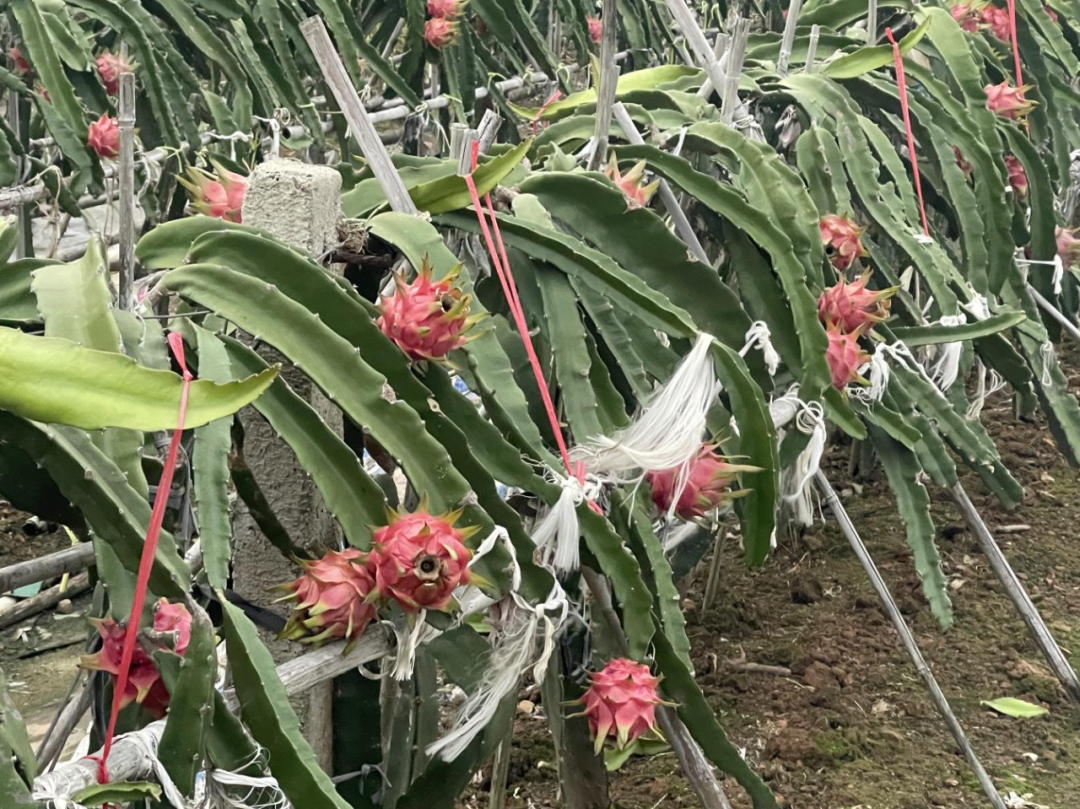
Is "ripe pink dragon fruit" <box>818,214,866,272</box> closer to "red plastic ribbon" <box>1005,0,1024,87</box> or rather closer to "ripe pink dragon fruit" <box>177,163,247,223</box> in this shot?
"ripe pink dragon fruit" <box>177,163,247,223</box>

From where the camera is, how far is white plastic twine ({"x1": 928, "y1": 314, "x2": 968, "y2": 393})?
157 centimetres

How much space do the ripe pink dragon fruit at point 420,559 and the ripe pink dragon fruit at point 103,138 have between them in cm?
127

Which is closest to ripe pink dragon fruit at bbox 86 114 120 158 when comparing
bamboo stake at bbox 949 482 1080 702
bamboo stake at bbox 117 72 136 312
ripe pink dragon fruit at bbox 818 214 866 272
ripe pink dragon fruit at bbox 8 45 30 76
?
ripe pink dragon fruit at bbox 8 45 30 76

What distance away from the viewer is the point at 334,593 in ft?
2.80

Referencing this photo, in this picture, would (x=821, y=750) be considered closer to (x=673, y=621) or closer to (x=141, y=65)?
(x=673, y=621)

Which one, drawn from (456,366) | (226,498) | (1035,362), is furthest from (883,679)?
(226,498)

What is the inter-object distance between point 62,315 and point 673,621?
0.59 meters

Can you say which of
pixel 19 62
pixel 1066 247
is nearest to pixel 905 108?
pixel 1066 247

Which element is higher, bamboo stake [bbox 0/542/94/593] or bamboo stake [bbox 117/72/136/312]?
bamboo stake [bbox 117/72/136/312]

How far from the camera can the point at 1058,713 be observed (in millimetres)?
1925

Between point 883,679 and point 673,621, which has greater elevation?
point 673,621

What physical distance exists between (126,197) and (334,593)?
37 centimetres

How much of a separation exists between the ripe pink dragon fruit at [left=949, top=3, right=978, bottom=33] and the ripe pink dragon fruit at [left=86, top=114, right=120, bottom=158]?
150 cm

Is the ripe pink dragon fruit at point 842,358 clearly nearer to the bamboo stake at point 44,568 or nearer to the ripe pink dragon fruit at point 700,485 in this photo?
the ripe pink dragon fruit at point 700,485
